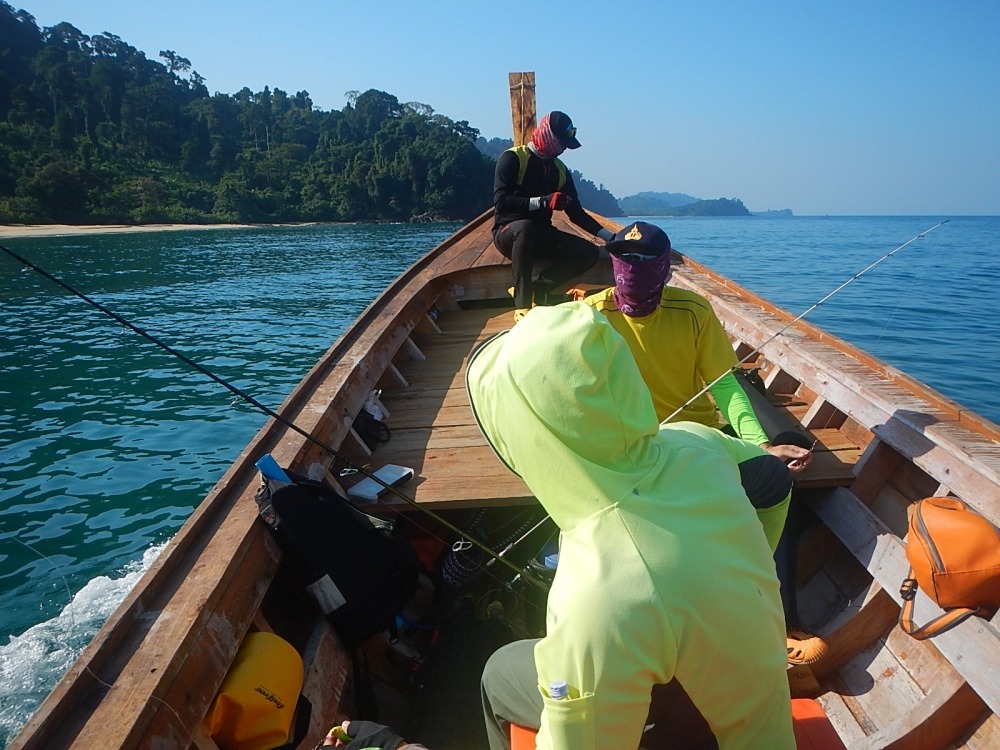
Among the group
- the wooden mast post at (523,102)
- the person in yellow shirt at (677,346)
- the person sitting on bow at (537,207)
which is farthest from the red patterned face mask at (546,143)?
the wooden mast post at (523,102)

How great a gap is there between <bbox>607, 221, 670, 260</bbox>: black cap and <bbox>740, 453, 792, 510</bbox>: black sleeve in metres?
1.14

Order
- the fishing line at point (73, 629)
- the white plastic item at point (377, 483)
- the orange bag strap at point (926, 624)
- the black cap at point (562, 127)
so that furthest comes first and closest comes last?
the black cap at point (562, 127) < the white plastic item at point (377, 483) < the orange bag strap at point (926, 624) < the fishing line at point (73, 629)

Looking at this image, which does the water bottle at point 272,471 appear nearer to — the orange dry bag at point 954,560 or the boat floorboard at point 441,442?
the boat floorboard at point 441,442

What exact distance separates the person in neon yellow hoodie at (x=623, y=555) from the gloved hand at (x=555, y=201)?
191 inches

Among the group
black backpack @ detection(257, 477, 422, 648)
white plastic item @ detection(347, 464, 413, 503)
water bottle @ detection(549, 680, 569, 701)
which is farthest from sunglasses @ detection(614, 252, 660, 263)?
water bottle @ detection(549, 680, 569, 701)

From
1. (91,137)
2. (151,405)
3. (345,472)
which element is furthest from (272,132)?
(345,472)

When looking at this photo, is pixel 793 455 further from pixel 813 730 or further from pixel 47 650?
pixel 47 650

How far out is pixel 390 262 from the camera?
34938 mm

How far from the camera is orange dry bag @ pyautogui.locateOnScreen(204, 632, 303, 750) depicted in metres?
1.82

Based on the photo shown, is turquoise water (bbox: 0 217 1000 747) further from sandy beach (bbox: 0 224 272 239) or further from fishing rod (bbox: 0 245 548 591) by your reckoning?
sandy beach (bbox: 0 224 272 239)

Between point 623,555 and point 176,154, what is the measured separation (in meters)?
108

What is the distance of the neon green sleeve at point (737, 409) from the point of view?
2551 mm

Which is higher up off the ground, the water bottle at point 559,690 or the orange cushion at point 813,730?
the water bottle at point 559,690

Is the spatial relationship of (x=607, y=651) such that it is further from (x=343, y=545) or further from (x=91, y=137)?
(x=91, y=137)
